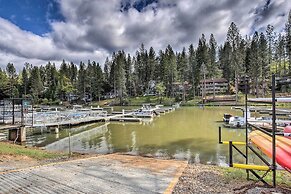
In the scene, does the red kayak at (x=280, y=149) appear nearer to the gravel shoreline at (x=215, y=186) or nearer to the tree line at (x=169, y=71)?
the gravel shoreline at (x=215, y=186)

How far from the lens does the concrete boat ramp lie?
15.3 feet

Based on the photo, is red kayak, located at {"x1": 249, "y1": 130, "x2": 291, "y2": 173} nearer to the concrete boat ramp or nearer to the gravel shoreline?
the gravel shoreline

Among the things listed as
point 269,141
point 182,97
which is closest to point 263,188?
point 269,141

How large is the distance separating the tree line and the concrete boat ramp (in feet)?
155

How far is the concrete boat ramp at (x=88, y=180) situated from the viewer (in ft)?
15.3

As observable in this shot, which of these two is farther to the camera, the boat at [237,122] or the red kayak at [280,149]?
the boat at [237,122]

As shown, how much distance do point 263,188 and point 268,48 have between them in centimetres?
6248

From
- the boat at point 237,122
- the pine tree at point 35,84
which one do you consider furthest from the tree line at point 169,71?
the boat at point 237,122

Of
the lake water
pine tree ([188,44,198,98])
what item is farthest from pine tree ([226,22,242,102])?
the lake water

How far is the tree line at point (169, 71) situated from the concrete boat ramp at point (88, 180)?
155 feet

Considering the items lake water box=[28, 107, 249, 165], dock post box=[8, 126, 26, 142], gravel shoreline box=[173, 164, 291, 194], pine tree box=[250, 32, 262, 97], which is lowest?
lake water box=[28, 107, 249, 165]

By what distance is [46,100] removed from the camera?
67938 millimetres

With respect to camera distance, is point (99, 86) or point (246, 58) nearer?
point (246, 58)

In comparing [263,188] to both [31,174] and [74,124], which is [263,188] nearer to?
[31,174]
